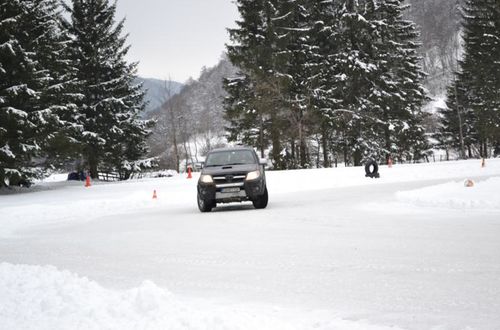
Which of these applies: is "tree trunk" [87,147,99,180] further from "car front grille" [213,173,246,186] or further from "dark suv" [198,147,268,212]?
"car front grille" [213,173,246,186]

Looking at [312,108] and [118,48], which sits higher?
[118,48]

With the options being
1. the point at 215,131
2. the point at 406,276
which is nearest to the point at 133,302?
the point at 406,276

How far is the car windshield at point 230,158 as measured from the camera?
47.9 ft

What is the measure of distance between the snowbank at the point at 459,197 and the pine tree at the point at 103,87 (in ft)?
85.2

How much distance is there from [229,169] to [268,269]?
7641 millimetres

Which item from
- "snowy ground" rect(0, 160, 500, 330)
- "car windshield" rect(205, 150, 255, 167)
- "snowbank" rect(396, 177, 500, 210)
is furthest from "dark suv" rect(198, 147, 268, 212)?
"snowbank" rect(396, 177, 500, 210)

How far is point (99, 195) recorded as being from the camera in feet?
75.7

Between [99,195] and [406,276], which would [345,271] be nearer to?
[406,276]

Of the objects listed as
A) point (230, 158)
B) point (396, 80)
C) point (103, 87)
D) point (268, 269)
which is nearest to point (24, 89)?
point (103, 87)

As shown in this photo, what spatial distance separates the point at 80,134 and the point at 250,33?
1480 centimetres

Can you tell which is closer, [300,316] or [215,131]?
[300,316]

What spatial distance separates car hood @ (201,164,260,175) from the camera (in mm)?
13852

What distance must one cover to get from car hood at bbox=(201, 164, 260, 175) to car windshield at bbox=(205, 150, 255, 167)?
0.32 metres

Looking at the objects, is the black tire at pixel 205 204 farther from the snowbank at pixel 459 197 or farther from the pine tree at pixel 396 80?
the pine tree at pixel 396 80
